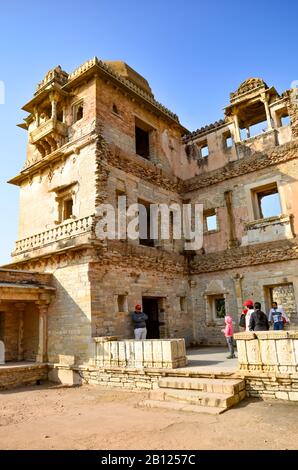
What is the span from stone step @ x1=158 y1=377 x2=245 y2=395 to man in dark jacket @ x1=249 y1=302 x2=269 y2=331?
1593mm

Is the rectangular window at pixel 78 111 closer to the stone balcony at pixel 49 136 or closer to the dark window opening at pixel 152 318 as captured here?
the stone balcony at pixel 49 136

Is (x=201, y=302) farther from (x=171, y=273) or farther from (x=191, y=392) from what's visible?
(x=191, y=392)

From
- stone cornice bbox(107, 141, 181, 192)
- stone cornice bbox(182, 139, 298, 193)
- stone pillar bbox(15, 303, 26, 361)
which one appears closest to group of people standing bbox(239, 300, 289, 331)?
stone cornice bbox(182, 139, 298, 193)

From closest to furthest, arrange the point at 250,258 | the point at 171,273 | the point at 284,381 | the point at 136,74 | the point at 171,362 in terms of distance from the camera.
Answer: the point at 284,381
the point at 171,362
the point at 250,258
the point at 171,273
the point at 136,74

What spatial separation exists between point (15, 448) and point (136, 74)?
60.4 ft

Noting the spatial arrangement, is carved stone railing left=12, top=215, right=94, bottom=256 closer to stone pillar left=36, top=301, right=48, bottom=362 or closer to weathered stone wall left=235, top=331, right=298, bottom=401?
stone pillar left=36, top=301, right=48, bottom=362

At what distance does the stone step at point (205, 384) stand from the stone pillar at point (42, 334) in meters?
5.67

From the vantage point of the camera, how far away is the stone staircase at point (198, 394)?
641cm

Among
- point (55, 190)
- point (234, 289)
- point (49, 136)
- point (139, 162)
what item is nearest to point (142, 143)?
point (139, 162)

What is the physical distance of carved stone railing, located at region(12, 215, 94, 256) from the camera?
11453 mm

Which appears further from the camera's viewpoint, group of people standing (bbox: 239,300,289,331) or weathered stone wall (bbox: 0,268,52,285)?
weathered stone wall (bbox: 0,268,52,285)

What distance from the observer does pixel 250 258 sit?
13.4 metres
